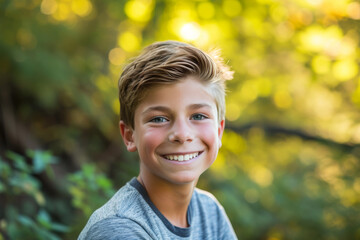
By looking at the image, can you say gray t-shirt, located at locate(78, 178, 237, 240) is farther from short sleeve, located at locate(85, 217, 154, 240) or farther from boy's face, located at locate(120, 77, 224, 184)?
boy's face, located at locate(120, 77, 224, 184)

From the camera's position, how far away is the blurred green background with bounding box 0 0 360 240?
169 inches

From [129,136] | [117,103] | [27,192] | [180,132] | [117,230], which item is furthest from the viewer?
[117,103]

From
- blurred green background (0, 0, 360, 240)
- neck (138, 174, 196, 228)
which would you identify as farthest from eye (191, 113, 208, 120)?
blurred green background (0, 0, 360, 240)

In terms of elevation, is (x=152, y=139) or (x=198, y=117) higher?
(x=198, y=117)

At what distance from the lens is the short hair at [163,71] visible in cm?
181

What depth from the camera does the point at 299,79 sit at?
6969 millimetres

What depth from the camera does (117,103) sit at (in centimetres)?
462

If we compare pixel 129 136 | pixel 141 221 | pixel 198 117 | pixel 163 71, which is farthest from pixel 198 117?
pixel 141 221

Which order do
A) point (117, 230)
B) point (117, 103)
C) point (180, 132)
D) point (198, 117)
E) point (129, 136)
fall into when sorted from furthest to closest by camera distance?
point (117, 103) → point (129, 136) → point (198, 117) → point (180, 132) → point (117, 230)

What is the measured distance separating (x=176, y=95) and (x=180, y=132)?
0.55 feet

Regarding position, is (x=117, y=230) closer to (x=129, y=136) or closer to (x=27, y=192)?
(x=129, y=136)

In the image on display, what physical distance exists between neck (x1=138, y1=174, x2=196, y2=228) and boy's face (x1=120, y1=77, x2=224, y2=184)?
0.05m

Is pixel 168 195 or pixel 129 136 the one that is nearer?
pixel 168 195

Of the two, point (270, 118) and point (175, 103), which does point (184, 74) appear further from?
point (270, 118)
